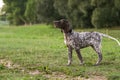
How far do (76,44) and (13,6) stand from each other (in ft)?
215

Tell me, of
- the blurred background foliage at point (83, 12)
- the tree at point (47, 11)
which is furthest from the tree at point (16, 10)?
the tree at point (47, 11)

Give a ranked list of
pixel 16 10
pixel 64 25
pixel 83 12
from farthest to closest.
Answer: pixel 16 10
pixel 83 12
pixel 64 25

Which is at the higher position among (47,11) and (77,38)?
(77,38)

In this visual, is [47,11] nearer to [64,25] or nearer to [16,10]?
[16,10]

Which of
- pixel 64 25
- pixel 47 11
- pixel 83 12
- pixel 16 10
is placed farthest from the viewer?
pixel 16 10

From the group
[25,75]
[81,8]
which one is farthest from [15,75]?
[81,8]

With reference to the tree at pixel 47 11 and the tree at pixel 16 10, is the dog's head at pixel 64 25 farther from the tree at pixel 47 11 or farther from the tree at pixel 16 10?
the tree at pixel 16 10

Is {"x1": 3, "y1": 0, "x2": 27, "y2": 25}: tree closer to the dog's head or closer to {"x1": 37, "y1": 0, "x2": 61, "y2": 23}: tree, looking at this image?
{"x1": 37, "y1": 0, "x2": 61, "y2": 23}: tree

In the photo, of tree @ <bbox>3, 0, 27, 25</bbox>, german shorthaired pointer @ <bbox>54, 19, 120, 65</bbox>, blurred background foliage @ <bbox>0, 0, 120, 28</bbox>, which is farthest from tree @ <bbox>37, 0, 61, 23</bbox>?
german shorthaired pointer @ <bbox>54, 19, 120, 65</bbox>

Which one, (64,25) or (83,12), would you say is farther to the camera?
(83,12)

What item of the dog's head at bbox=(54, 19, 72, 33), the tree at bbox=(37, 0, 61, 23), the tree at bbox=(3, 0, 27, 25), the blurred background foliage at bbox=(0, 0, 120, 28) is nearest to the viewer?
the dog's head at bbox=(54, 19, 72, 33)

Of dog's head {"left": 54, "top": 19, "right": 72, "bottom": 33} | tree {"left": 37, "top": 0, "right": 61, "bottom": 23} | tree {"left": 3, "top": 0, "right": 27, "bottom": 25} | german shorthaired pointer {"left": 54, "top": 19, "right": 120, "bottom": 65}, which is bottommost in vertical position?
tree {"left": 3, "top": 0, "right": 27, "bottom": 25}

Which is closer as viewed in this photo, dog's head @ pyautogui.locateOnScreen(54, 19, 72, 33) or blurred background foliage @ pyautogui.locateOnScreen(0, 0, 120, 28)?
dog's head @ pyautogui.locateOnScreen(54, 19, 72, 33)

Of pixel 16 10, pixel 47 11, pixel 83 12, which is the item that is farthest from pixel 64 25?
pixel 16 10
